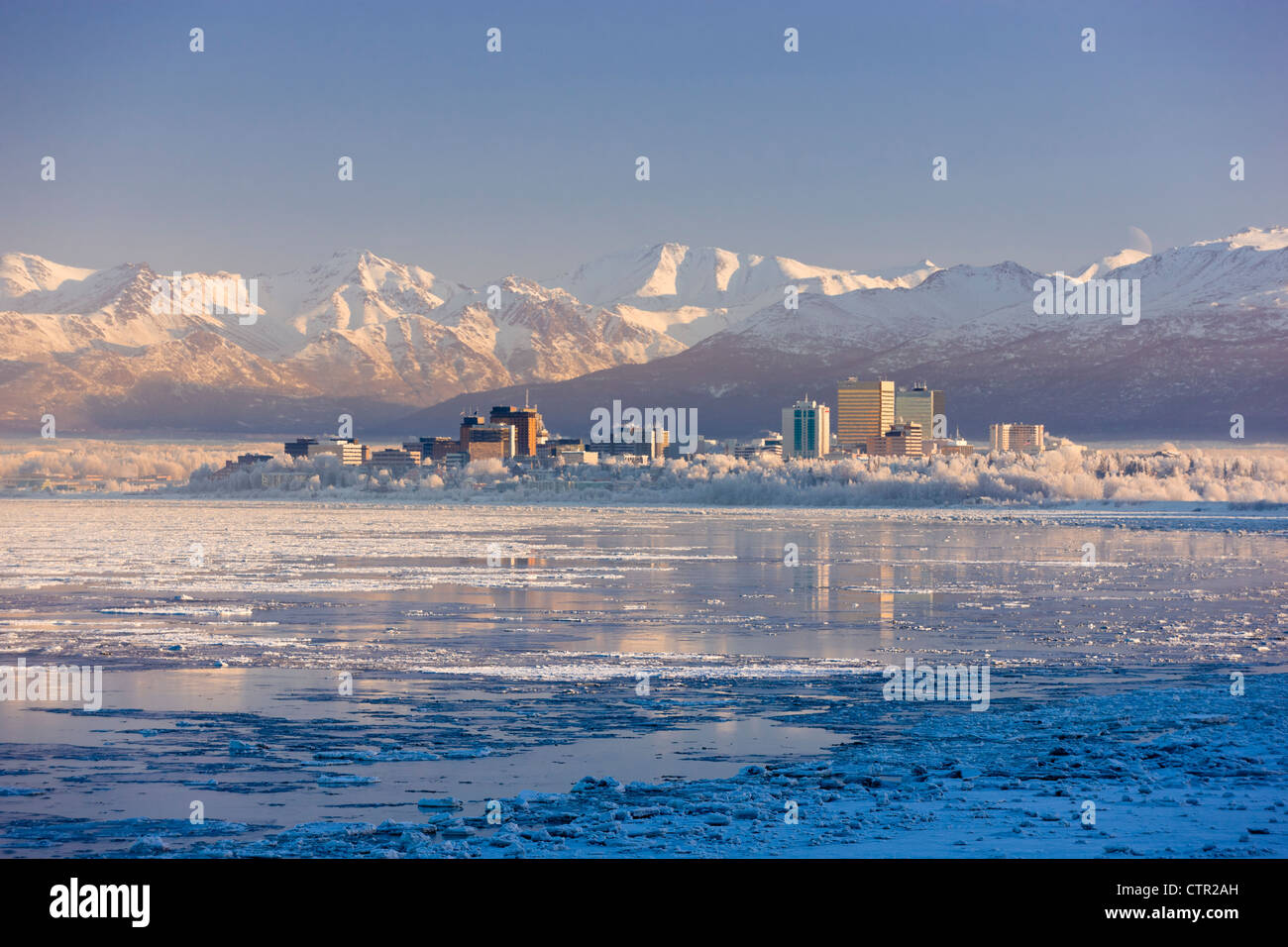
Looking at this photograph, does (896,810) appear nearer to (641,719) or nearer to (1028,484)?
(641,719)

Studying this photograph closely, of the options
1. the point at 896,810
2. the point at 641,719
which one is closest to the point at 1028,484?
the point at 641,719

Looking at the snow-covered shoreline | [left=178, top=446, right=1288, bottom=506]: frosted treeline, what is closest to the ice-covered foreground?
the snow-covered shoreline

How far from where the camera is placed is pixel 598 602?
35469 mm

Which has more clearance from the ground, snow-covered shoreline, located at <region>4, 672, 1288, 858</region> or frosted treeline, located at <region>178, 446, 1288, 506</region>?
frosted treeline, located at <region>178, 446, 1288, 506</region>

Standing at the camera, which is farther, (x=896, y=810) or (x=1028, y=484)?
(x=1028, y=484)

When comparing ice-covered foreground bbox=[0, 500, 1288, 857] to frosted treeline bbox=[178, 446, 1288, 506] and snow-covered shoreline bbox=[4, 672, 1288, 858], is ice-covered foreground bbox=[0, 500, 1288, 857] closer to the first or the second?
snow-covered shoreline bbox=[4, 672, 1288, 858]

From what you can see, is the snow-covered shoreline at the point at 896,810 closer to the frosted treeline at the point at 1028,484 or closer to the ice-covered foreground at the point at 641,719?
the ice-covered foreground at the point at 641,719

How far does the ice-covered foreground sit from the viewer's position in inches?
488

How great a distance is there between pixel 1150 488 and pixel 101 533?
389 ft

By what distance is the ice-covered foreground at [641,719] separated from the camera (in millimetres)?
12398

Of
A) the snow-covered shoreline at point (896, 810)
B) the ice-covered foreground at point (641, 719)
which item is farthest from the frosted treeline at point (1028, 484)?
the snow-covered shoreline at point (896, 810)

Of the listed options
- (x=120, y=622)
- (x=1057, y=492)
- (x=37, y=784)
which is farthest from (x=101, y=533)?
(x=1057, y=492)

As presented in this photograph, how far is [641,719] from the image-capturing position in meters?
18.3
